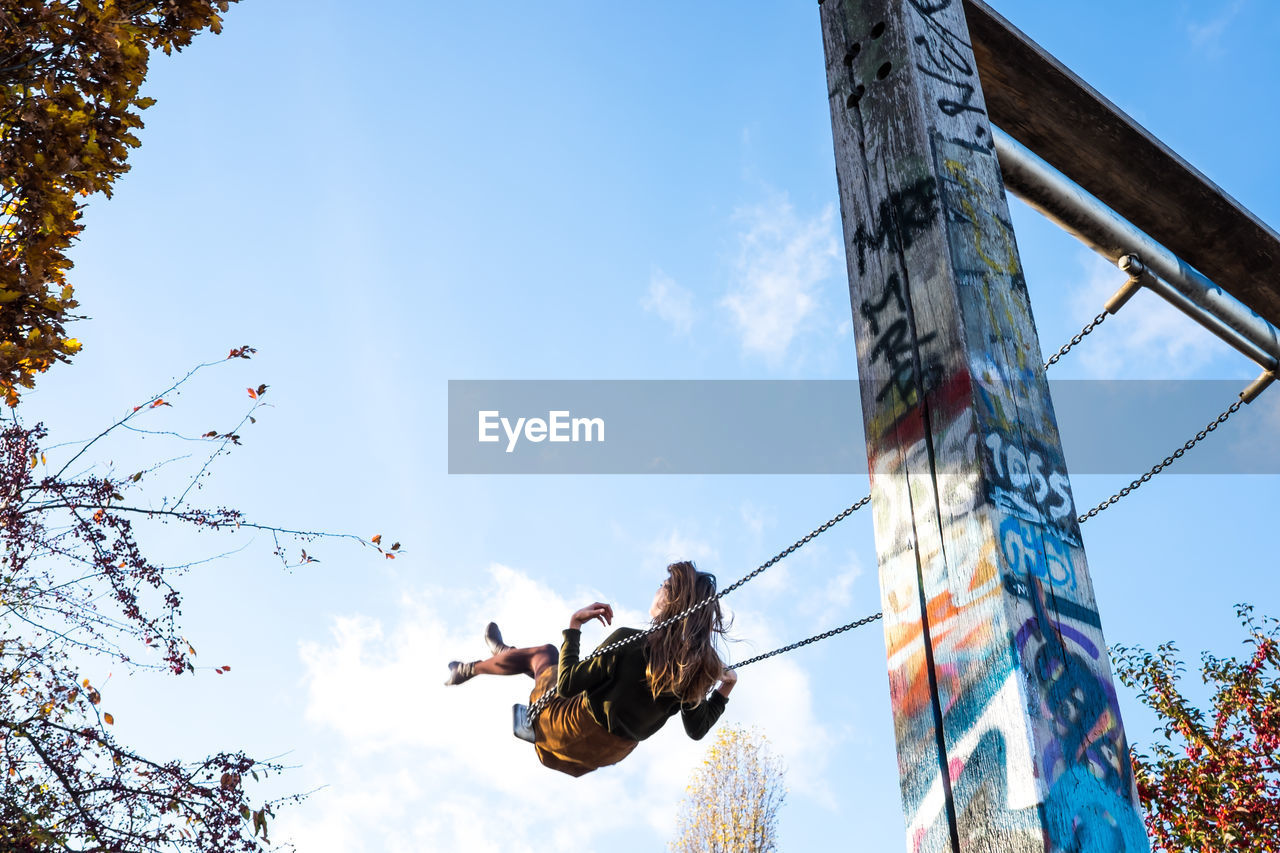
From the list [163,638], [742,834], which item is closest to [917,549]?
[163,638]

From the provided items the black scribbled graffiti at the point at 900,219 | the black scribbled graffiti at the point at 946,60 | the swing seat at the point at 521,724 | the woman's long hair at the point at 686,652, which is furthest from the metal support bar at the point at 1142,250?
the swing seat at the point at 521,724

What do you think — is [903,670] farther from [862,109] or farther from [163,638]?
[163,638]

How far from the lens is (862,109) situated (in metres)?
1.71

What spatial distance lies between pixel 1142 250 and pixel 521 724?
149 inches

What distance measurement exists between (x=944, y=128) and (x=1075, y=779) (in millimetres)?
1061

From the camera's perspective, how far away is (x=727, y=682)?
4.55 meters

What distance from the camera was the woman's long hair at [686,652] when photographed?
4.32m

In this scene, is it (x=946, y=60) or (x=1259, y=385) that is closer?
(x=946, y=60)

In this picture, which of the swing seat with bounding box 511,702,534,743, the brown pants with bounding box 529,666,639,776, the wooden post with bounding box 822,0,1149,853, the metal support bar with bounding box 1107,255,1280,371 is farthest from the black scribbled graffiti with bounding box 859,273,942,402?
the swing seat with bounding box 511,702,534,743

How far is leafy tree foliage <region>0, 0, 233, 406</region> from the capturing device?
8.89 ft

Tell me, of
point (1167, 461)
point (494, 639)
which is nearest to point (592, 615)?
point (494, 639)

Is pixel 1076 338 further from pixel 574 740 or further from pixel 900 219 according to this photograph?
pixel 574 740

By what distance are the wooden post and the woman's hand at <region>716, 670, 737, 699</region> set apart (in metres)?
3.23

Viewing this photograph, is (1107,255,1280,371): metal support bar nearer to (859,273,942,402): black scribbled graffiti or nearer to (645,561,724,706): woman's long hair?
(859,273,942,402): black scribbled graffiti
